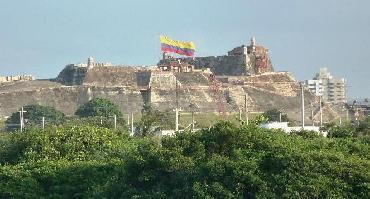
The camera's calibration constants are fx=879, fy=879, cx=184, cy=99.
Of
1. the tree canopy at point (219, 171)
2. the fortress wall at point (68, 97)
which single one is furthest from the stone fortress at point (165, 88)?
the tree canopy at point (219, 171)

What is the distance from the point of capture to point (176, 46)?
92750mm

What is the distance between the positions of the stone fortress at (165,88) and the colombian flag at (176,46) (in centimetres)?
481

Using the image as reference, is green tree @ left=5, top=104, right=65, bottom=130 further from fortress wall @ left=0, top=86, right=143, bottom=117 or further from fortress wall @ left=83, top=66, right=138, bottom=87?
fortress wall @ left=83, top=66, right=138, bottom=87

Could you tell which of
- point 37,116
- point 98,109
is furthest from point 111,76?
point 37,116

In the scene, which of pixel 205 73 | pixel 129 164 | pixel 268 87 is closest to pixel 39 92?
pixel 205 73

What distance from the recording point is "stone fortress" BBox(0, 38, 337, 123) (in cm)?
9575

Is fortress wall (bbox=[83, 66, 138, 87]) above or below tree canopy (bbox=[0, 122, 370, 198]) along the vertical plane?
above

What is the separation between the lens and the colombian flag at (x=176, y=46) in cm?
9090

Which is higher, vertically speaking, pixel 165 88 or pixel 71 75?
pixel 71 75

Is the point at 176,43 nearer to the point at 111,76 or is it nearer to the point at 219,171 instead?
the point at 111,76

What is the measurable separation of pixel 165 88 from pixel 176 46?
8031mm

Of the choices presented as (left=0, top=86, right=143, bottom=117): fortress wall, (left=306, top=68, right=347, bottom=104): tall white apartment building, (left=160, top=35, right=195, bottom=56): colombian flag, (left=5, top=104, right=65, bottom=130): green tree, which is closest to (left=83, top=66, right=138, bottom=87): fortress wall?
(left=0, top=86, right=143, bottom=117): fortress wall

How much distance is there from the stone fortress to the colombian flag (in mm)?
4809

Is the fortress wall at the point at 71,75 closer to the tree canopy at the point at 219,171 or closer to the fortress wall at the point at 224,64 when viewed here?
the fortress wall at the point at 224,64
